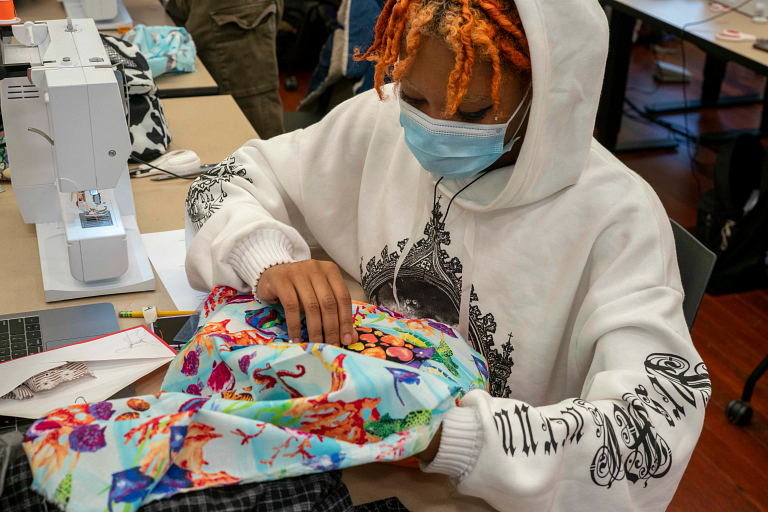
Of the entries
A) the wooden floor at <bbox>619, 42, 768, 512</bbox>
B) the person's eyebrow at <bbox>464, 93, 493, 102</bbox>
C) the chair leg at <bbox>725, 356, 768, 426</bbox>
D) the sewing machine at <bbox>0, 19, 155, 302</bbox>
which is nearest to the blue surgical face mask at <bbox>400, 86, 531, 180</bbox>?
the person's eyebrow at <bbox>464, 93, 493, 102</bbox>

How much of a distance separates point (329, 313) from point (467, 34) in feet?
1.45

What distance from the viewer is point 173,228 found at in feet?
5.18

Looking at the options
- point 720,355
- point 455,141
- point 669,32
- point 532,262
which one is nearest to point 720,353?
point 720,355

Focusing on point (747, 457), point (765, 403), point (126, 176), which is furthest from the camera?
point (765, 403)

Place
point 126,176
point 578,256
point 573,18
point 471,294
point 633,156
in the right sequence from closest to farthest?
point 573,18
point 578,256
point 471,294
point 126,176
point 633,156

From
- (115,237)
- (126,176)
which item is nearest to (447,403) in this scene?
(115,237)

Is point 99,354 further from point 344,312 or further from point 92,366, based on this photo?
point 344,312

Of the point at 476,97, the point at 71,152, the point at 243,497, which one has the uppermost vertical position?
the point at 476,97

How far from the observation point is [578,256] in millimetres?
1099

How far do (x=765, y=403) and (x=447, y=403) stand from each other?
2.10 meters

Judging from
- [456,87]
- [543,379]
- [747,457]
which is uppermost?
[456,87]

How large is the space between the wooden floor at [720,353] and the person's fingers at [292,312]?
1562 mm

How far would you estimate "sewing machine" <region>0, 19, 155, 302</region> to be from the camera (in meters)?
1.18

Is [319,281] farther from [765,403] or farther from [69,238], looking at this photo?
[765,403]
